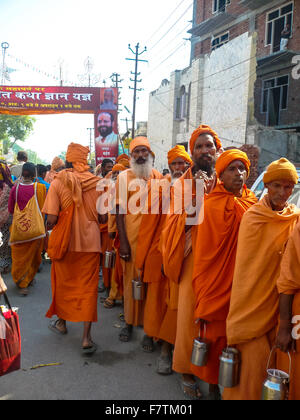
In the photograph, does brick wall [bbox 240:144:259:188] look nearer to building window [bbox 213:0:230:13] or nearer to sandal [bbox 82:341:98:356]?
building window [bbox 213:0:230:13]

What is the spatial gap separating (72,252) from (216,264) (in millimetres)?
1861

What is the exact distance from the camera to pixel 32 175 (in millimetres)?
5910

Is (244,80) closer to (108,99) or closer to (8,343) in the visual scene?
(108,99)

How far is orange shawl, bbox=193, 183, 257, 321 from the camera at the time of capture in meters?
2.66

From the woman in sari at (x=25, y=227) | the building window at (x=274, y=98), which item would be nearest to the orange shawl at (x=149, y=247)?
the woman in sari at (x=25, y=227)

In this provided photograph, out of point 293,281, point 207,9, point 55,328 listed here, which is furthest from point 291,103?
point 293,281

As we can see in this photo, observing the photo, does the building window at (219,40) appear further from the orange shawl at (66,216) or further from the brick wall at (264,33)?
the orange shawl at (66,216)

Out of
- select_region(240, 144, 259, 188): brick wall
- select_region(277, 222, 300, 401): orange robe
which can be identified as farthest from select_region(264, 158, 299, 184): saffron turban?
select_region(240, 144, 259, 188): brick wall

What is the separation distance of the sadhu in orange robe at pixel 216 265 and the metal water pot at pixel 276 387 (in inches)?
24.7

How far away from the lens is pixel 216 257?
2.68 meters

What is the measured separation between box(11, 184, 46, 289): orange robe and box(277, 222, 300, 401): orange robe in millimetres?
4504

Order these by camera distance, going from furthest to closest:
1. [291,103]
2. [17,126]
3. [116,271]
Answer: [17,126], [291,103], [116,271]

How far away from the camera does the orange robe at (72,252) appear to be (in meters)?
3.93
